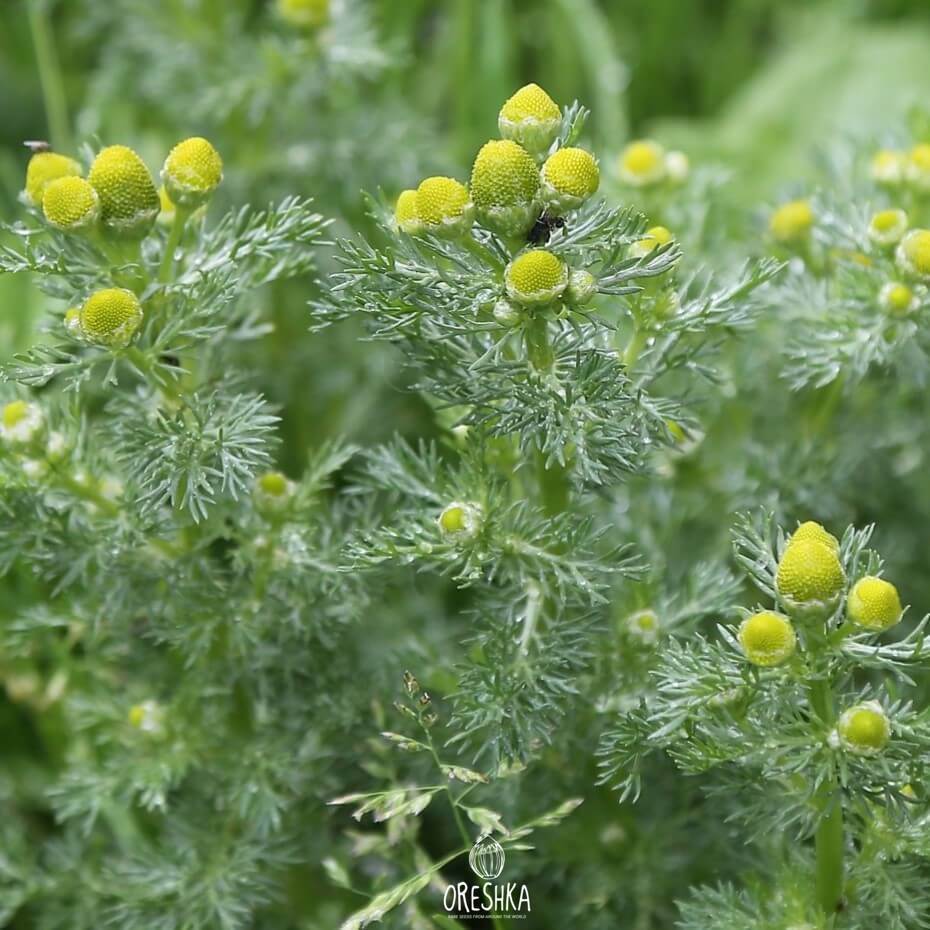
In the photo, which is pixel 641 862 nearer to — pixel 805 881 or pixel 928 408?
pixel 805 881

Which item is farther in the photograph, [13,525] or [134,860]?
[134,860]

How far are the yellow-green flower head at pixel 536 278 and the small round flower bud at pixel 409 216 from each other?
11 cm

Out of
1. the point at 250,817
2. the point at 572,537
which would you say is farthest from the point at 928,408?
the point at 250,817

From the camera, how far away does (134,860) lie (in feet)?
5.46

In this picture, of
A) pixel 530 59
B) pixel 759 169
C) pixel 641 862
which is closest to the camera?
pixel 641 862

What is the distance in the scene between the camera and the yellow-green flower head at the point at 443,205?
48.4 inches

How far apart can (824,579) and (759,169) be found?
1753 millimetres

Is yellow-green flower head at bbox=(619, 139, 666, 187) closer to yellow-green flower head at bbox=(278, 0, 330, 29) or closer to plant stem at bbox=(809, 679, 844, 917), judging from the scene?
yellow-green flower head at bbox=(278, 0, 330, 29)

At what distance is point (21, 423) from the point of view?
1.46 meters

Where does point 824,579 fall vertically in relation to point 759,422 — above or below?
above

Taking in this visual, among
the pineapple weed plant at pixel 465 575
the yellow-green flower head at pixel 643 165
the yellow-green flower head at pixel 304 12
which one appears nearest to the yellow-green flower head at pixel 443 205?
the pineapple weed plant at pixel 465 575

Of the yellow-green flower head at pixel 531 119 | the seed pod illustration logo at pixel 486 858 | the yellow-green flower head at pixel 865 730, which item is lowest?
the seed pod illustration logo at pixel 486 858

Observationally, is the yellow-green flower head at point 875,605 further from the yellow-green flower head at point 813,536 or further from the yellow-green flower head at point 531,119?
the yellow-green flower head at point 531,119

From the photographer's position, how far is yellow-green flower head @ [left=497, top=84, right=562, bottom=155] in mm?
1282
